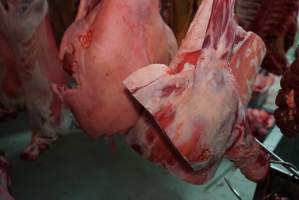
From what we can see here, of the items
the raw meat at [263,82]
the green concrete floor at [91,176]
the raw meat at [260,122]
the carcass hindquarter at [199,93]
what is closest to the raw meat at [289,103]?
the carcass hindquarter at [199,93]

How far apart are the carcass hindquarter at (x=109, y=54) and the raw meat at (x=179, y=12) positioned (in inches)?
5.5

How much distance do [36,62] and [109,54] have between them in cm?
16

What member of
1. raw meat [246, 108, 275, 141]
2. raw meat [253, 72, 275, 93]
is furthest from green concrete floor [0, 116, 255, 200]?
raw meat [253, 72, 275, 93]

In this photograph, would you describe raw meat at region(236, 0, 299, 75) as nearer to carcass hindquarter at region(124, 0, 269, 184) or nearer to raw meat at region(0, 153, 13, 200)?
carcass hindquarter at region(124, 0, 269, 184)

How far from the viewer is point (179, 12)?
2.35ft

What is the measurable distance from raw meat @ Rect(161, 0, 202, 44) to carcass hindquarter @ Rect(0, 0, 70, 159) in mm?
192

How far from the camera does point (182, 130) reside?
1.67 ft

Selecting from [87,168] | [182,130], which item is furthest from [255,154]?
[87,168]

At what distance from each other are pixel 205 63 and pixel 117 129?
15cm

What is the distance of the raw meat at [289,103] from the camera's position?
64 cm

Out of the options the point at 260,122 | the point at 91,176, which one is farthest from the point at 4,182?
the point at 260,122

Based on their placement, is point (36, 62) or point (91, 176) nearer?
point (36, 62)

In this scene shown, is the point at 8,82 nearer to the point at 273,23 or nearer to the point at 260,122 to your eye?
the point at 273,23

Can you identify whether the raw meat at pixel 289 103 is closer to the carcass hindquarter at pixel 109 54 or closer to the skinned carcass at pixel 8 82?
the carcass hindquarter at pixel 109 54
